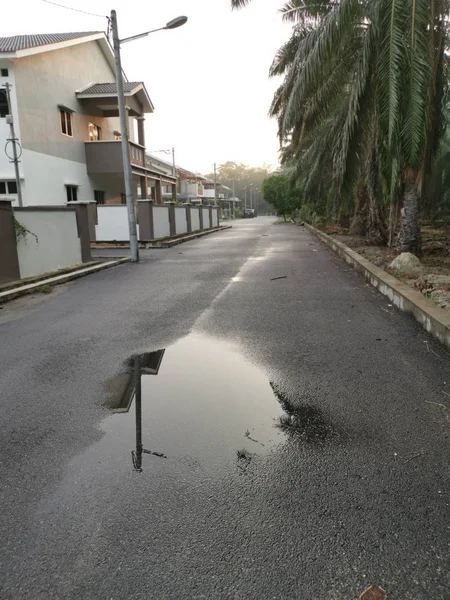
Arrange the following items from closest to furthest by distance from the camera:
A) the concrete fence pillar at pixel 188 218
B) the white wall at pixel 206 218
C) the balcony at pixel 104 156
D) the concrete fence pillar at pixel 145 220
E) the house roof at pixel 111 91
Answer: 1. the concrete fence pillar at pixel 145 220
2. the house roof at pixel 111 91
3. the balcony at pixel 104 156
4. the concrete fence pillar at pixel 188 218
5. the white wall at pixel 206 218

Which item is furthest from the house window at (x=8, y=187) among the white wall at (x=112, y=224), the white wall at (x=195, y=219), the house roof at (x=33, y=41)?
the white wall at (x=195, y=219)

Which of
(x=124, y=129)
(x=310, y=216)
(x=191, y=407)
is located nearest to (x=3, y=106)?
(x=124, y=129)

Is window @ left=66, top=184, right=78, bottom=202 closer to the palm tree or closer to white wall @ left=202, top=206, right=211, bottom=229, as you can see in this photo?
white wall @ left=202, top=206, right=211, bottom=229

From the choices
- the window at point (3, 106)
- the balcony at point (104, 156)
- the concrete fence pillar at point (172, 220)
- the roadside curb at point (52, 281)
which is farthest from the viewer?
the concrete fence pillar at point (172, 220)

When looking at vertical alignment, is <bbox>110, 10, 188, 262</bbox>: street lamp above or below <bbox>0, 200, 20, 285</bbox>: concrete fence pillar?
above

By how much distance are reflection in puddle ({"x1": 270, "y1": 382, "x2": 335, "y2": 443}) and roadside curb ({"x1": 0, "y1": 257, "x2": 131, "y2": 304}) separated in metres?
6.63

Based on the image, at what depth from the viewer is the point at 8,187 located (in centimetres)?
1920

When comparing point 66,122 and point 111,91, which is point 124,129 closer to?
point 66,122

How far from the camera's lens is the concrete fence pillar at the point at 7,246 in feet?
30.4

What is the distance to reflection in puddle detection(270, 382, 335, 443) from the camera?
3398 millimetres

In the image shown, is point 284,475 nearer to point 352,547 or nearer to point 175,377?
point 352,547

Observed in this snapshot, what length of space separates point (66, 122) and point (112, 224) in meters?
6.39

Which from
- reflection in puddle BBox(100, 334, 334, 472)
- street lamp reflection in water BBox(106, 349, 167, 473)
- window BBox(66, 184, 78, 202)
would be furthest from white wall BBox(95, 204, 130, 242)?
reflection in puddle BBox(100, 334, 334, 472)

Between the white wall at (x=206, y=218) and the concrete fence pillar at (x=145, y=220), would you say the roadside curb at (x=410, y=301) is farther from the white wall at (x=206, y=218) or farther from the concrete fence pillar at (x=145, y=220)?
the white wall at (x=206, y=218)
